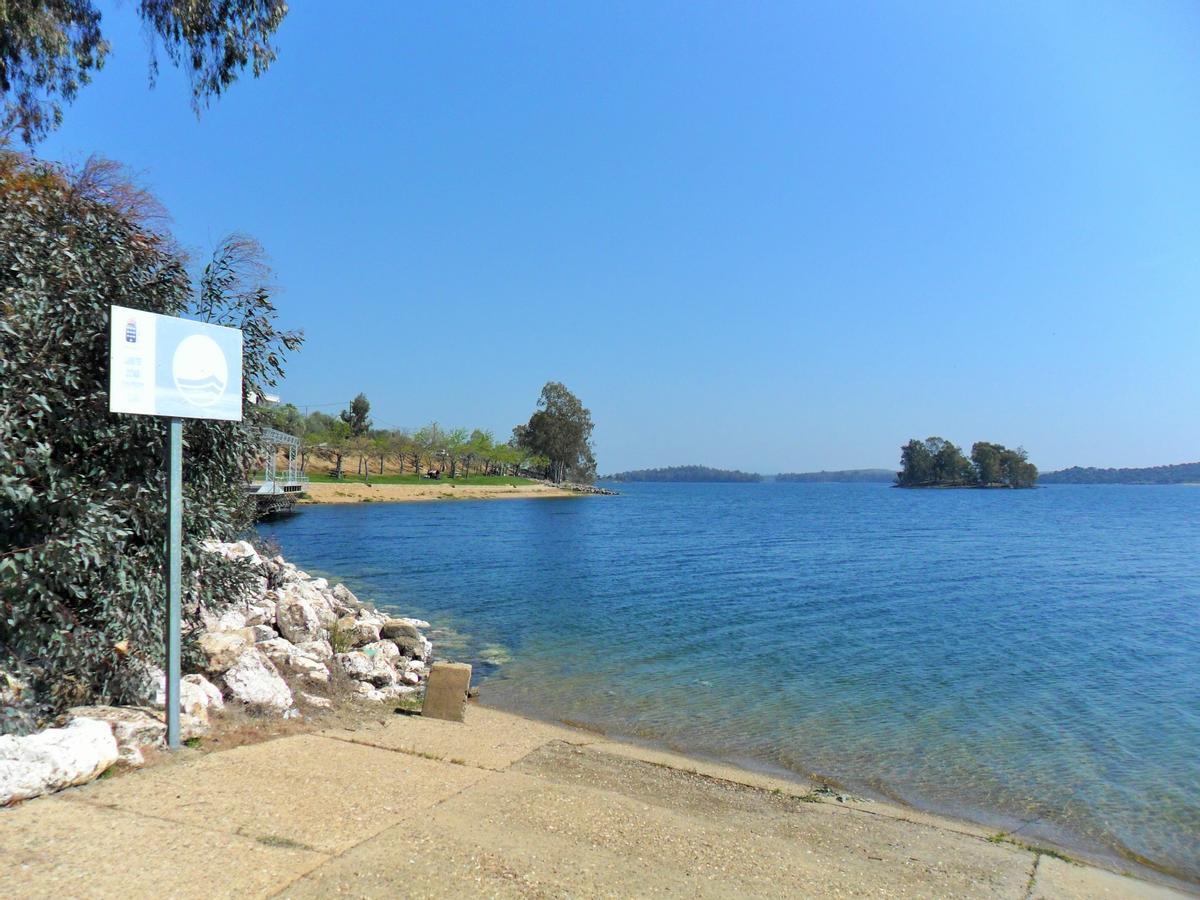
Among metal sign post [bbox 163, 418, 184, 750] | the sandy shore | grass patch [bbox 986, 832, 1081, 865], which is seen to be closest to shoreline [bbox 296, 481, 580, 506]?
the sandy shore

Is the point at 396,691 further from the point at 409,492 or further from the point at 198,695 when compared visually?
the point at 409,492

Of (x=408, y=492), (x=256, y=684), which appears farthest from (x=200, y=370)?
(x=408, y=492)

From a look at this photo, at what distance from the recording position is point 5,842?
182 inches

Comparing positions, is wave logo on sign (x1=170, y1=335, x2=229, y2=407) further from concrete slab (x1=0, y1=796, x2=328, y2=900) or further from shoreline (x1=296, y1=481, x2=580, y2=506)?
shoreline (x1=296, y1=481, x2=580, y2=506)

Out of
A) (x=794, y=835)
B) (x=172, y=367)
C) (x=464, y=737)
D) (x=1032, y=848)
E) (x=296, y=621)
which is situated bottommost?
(x=1032, y=848)

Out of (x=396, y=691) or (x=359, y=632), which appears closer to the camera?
(x=396, y=691)

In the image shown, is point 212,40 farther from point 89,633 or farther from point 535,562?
point 535,562

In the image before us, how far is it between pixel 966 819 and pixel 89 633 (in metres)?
8.81

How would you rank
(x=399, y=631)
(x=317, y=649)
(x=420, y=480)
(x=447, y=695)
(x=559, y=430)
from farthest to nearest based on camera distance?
(x=559, y=430), (x=420, y=480), (x=399, y=631), (x=317, y=649), (x=447, y=695)

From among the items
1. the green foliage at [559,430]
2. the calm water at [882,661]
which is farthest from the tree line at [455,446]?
the calm water at [882,661]

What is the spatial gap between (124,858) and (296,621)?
758cm

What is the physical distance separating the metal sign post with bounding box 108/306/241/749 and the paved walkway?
116 centimetres

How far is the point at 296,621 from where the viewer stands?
11914 mm

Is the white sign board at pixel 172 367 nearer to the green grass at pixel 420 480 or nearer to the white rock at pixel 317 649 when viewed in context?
the white rock at pixel 317 649
